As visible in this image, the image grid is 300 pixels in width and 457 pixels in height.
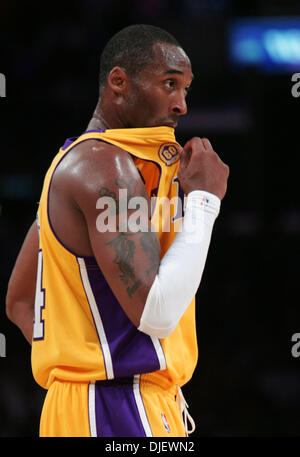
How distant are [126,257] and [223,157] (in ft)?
16.7

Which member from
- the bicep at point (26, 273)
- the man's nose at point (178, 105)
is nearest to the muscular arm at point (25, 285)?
the bicep at point (26, 273)

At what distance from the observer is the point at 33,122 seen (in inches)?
252

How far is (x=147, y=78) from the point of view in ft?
6.93

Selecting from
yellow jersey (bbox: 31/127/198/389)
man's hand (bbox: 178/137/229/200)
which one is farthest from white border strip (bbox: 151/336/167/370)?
man's hand (bbox: 178/137/229/200)

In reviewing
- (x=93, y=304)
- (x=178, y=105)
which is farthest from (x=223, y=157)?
(x=93, y=304)

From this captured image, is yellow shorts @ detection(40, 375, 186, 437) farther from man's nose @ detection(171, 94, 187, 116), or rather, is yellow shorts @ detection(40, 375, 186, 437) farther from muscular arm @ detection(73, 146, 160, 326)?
man's nose @ detection(171, 94, 187, 116)

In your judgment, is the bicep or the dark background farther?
the dark background

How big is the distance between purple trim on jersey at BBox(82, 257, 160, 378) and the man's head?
51 centimetres

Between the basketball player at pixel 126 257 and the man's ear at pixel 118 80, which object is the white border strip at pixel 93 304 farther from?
the man's ear at pixel 118 80

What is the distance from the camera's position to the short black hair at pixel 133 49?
2.12 metres

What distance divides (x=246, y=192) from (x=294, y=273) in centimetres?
98

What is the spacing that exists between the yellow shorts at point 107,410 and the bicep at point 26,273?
48 centimetres

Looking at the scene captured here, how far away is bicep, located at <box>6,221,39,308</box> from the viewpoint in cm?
238

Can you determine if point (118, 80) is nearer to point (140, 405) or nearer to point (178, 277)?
point (178, 277)
